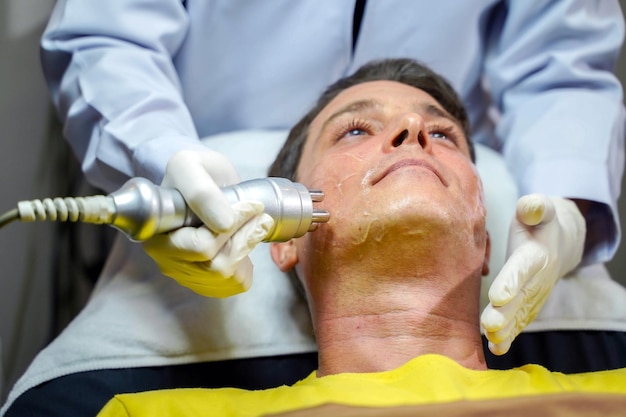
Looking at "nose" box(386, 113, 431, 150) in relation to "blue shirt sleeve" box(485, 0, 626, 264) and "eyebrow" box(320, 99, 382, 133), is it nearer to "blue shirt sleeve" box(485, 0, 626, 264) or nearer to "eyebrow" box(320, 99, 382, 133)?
"eyebrow" box(320, 99, 382, 133)

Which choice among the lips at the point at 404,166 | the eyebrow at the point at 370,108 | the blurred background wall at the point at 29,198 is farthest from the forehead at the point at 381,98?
the blurred background wall at the point at 29,198

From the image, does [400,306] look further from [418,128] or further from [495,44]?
[495,44]

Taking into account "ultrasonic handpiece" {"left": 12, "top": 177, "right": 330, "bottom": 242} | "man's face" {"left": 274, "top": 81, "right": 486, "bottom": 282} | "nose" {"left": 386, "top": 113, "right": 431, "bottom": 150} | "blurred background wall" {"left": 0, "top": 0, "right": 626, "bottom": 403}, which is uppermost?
"ultrasonic handpiece" {"left": 12, "top": 177, "right": 330, "bottom": 242}

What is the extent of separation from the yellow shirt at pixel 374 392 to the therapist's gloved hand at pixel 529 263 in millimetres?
67

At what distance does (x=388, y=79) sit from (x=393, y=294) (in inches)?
18.1

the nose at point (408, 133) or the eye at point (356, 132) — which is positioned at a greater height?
the nose at point (408, 133)

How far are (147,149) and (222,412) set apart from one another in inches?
17.3

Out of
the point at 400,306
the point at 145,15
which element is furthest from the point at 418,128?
the point at 145,15

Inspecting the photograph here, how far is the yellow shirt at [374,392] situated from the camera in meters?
1.03

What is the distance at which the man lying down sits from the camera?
1069 millimetres

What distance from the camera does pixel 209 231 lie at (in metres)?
1.02

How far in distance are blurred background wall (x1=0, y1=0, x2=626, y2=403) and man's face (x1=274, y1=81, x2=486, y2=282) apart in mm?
611

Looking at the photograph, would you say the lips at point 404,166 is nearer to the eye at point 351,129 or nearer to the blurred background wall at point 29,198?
the eye at point 351,129

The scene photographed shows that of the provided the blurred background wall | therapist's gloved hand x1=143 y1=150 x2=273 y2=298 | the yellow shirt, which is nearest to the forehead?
therapist's gloved hand x1=143 y1=150 x2=273 y2=298
